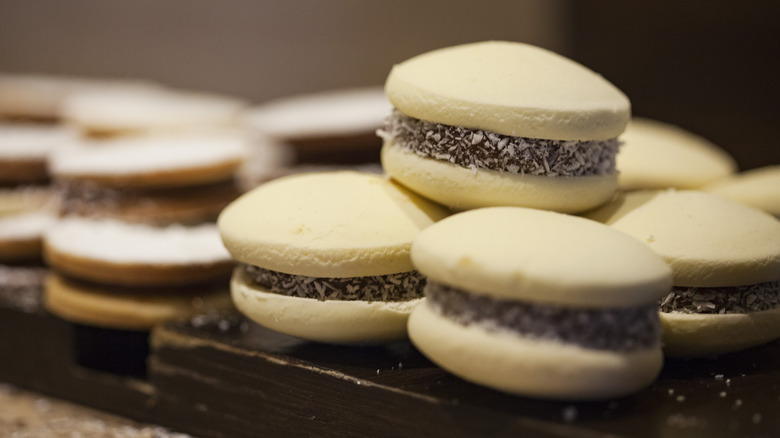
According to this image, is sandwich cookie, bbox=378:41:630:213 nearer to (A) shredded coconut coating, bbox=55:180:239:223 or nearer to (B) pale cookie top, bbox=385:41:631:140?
(B) pale cookie top, bbox=385:41:631:140

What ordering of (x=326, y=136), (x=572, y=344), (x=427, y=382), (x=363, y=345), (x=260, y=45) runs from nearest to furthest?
1. (x=572, y=344)
2. (x=427, y=382)
3. (x=363, y=345)
4. (x=326, y=136)
5. (x=260, y=45)

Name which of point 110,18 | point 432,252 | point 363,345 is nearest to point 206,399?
point 363,345

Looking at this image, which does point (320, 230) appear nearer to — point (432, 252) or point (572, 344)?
point (432, 252)

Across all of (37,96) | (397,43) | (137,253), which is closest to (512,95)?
(137,253)

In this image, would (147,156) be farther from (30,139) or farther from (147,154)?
(30,139)

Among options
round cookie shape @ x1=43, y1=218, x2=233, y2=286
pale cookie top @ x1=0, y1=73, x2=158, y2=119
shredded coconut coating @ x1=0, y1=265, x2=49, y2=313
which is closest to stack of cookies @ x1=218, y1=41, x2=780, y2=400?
round cookie shape @ x1=43, y1=218, x2=233, y2=286
